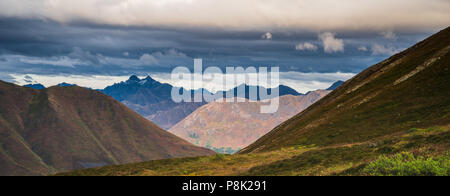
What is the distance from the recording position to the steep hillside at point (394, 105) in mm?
72125

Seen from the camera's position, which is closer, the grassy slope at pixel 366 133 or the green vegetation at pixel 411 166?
the green vegetation at pixel 411 166

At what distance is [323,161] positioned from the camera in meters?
55.2

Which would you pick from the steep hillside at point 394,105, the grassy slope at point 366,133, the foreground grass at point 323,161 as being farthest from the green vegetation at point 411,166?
the steep hillside at point 394,105

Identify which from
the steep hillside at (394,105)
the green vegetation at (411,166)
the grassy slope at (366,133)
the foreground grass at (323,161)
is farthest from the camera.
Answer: the steep hillside at (394,105)

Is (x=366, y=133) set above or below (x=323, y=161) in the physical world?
above

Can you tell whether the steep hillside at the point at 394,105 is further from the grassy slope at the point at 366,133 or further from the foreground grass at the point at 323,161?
the foreground grass at the point at 323,161

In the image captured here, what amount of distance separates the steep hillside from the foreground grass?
10236mm

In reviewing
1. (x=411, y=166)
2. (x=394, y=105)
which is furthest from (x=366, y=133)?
(x=411, y=166)

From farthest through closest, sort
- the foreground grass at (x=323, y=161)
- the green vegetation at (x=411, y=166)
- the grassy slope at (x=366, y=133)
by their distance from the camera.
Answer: the grassy slope at (x=366, y=133) → the foreground grass at (x=323, y=161) → the green vegetation at (x=411, y=166)

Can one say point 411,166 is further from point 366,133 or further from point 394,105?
point 394,105

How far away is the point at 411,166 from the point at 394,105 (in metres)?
43.9

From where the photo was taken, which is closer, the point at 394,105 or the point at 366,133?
the point at 366,133
